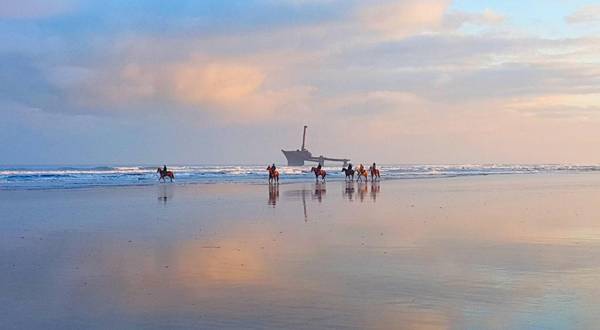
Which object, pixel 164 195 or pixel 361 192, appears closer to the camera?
pixel 164 195

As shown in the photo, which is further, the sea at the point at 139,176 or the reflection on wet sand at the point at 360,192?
the sea at the point at 139,176

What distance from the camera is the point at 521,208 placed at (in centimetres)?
1758

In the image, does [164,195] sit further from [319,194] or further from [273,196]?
[319,194]

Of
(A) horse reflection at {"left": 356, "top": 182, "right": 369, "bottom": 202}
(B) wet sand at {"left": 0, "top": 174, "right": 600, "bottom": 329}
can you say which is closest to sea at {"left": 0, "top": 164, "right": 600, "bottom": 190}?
(A) horse reflection at {"left": 356, "top": 182, "right": 369, "bottom": 202}

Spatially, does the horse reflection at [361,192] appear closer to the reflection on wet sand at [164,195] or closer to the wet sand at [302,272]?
the reflection on wet sand at [164,195]

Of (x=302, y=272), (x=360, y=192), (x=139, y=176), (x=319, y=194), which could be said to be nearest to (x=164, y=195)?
(x=319, y=194)

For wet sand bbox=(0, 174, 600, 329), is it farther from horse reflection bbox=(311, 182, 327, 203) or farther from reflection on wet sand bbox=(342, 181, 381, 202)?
reflection on wet sand bbox=(342, 181, 381, 202)

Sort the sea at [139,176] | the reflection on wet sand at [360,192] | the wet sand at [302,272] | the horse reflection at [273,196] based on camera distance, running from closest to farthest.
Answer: the wet sand at [302,272]
the horse reflection at [273,196]
the reflection on wet sand at [360,192]
the sea at [139,176]

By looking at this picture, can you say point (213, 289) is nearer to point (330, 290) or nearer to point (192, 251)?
point (330, 290)

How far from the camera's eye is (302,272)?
7887 mm

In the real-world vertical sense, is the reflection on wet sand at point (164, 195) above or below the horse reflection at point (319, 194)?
above

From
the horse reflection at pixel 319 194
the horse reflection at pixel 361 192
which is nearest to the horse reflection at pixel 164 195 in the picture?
the horse reflection at pixel 319 194

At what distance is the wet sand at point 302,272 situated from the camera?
573 centimetres

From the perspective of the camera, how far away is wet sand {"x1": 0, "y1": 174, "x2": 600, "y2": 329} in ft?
18.8
